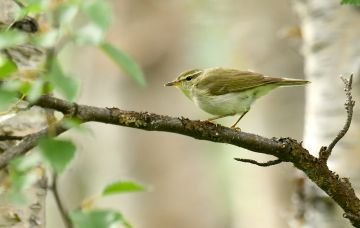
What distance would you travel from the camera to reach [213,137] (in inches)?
101

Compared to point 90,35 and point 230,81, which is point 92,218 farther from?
point 230,81

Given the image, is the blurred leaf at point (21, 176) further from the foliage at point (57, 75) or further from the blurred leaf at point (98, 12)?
the blurred leaf at point (98, 12)

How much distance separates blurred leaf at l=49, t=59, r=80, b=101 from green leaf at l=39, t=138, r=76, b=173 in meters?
0.10

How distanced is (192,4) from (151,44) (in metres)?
1.81

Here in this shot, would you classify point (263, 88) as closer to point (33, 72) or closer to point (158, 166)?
point (33, 72)

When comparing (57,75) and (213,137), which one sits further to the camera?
(213,137)

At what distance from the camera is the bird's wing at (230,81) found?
13.1ft

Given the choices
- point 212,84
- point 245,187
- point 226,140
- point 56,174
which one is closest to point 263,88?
point 212,84

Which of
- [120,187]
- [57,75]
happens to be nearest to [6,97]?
[57,75]

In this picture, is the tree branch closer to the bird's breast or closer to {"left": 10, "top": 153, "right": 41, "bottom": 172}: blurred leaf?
{"left": 10, "top": 153, "right": 41, "bottom": 172}: blurred leaf

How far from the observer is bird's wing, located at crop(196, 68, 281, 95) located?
3992 mm

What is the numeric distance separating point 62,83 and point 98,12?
0.24 metres

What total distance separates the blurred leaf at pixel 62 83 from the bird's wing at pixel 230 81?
2.40 meters

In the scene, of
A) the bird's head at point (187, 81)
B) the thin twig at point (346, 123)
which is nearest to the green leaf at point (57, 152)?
the thin twig at point (346, 123)
